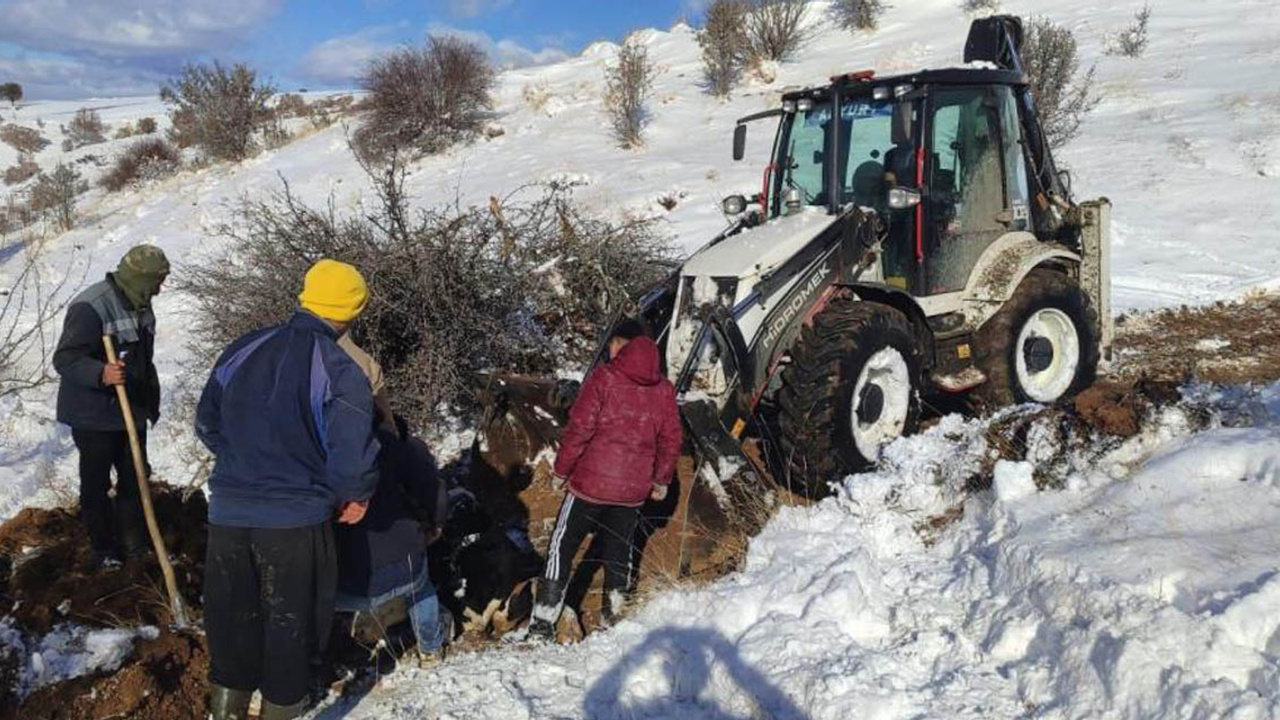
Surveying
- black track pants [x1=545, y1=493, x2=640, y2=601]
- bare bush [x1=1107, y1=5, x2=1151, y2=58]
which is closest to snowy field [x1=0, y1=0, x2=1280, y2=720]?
black track pants [x1=545, y1=493, x2=640, y2=601]

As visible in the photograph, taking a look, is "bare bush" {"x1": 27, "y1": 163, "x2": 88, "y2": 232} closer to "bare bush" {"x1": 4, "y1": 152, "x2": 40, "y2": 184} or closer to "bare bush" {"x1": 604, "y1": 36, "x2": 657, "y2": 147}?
"bare bush" {"x1": 4, "y1": 152, "x2": 40, "y2": 184}

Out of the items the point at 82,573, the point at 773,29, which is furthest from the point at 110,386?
the point at 773,29

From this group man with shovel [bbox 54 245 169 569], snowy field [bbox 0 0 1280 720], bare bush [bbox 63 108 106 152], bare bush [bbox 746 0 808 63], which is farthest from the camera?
bare bush [bbox 63 108 106 152]

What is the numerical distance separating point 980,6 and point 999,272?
1905 centimetres

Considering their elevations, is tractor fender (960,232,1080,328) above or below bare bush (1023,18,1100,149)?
below

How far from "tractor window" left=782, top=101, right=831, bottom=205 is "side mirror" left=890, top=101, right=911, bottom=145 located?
784 mm

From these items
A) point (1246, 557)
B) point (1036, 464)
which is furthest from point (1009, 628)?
point (1036, 464)

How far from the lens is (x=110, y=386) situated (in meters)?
4.72

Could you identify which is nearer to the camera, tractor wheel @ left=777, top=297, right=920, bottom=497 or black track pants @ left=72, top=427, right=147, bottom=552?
black track pants @ left=72, top=427, right=147, bottom=552

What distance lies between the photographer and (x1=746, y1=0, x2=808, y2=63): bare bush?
22500 millimetres

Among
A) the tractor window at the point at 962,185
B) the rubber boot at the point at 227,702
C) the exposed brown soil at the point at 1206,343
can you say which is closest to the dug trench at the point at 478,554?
the rubber boot at the point at 227,702

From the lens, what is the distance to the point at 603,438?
167 inches

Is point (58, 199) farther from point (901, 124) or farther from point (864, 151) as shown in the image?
point (901, 124)

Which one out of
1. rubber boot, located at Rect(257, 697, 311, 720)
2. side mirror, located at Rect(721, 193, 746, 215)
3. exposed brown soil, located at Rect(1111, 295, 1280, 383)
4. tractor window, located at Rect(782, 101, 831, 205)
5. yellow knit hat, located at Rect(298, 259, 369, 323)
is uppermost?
tractor window, located at Rect(782, 101, 831, 205)
